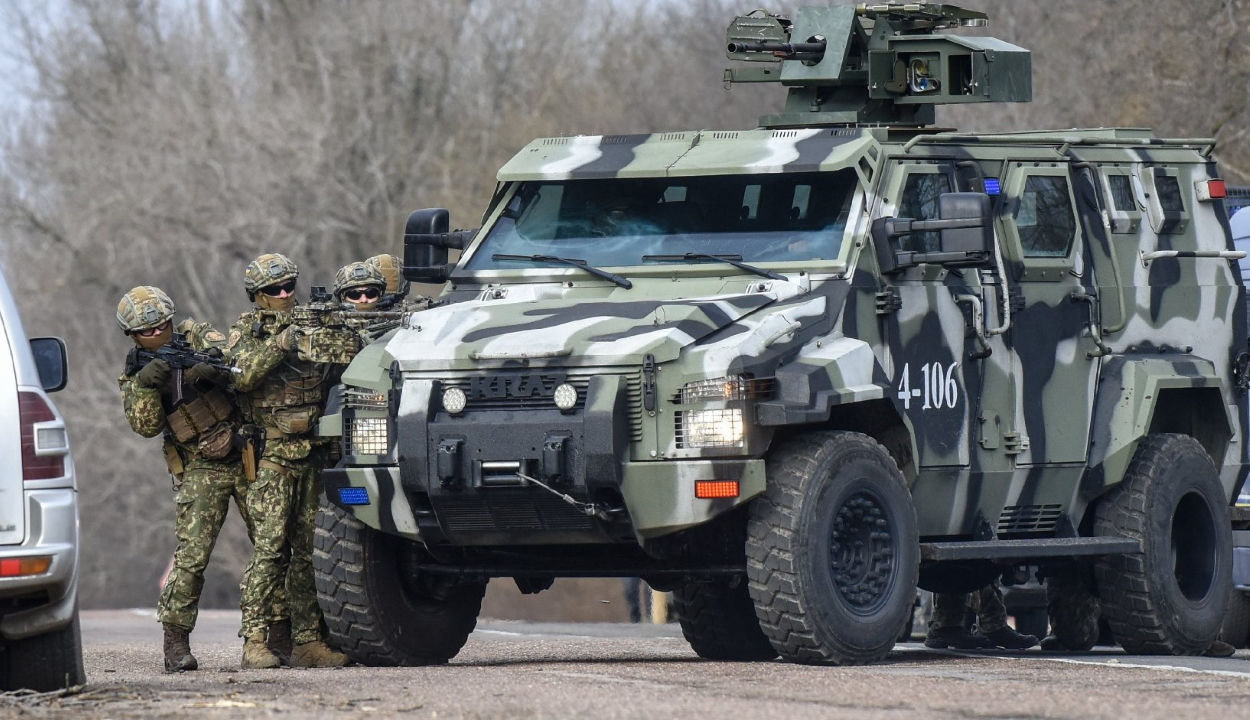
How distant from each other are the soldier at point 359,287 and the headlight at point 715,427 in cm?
265

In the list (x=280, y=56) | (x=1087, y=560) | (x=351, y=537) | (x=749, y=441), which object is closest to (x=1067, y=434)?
(x=1087, y=560)

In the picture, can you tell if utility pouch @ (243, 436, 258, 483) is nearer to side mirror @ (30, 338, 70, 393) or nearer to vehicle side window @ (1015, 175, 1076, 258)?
side mirror @ (30, 338, 70, 393)

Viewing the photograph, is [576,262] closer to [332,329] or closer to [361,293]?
[332,329]

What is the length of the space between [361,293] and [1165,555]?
406 cm

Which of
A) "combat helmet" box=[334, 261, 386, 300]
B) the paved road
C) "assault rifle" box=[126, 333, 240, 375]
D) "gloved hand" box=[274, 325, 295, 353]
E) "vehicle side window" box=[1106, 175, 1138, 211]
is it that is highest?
"vehicle side window" box=[1106, 175, 1138, 211]

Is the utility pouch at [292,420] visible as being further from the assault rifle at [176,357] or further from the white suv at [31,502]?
the white suv at [31,502]

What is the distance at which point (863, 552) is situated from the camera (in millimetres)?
10422

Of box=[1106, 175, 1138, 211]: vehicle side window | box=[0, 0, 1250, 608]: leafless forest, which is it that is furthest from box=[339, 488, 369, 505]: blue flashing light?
box=[0, 0, 1250, 608]: leafless forest

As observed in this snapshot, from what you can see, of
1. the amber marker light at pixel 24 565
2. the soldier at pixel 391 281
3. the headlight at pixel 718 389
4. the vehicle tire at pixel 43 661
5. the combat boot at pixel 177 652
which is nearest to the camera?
the amber marker light at pixel 24 565

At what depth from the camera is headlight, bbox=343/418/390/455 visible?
411 inches

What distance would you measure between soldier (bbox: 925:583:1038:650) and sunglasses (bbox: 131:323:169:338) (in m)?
4.51

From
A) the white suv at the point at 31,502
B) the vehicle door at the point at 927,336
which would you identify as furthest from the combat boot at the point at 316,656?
the vehicle door at the point at 927,336

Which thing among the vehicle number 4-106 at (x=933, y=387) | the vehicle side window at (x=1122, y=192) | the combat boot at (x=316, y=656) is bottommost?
the combat boot at (x=316, y=656)

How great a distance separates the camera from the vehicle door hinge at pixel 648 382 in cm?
986
